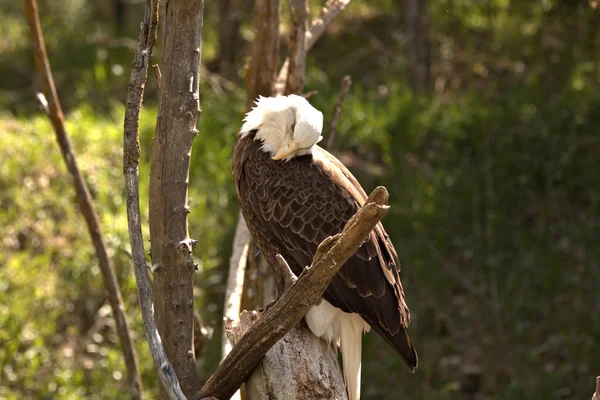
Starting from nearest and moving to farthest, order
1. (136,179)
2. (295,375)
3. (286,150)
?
1. (136,179)
2. (295,375)
3. (286,150)

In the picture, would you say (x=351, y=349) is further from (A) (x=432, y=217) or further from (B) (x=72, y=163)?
(A) (x=432, y=217)

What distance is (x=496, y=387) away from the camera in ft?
18.8

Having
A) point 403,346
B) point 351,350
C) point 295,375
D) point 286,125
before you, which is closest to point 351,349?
point 351,350

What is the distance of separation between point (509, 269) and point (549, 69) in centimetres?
248

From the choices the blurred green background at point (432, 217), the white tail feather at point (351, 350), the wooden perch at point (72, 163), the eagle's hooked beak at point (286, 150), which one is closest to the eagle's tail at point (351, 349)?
the white tail feather at point (351, 350)

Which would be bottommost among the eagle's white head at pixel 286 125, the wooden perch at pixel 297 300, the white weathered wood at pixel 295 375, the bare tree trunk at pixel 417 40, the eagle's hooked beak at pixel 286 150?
the white weathered wood at pixel 295 375

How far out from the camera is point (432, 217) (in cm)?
629

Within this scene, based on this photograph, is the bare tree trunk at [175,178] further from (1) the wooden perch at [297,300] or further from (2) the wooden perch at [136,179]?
(1) the wooden perch at [297,300]

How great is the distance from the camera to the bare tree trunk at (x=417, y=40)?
25.5 feet

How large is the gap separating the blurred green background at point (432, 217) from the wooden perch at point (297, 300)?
9.63 feet

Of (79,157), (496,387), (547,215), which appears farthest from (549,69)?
(79,157)

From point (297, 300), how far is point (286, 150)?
46.9 inches

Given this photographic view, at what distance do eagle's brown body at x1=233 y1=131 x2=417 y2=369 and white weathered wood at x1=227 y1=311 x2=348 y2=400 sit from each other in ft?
1.62

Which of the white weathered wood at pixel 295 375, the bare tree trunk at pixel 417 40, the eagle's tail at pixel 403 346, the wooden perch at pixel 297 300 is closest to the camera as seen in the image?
the wooden perch at pixel 297 300
